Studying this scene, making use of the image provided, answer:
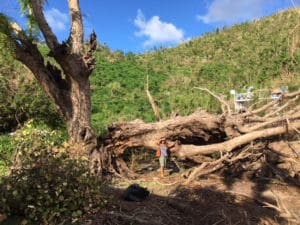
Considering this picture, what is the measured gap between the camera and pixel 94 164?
847cm

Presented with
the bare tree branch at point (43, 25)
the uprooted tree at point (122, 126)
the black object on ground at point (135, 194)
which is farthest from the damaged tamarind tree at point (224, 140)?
the bare tree branch at point (43, 25)

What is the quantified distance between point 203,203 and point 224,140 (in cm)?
247

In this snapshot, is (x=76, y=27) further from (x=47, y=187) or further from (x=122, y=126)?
(x=47, y=187)

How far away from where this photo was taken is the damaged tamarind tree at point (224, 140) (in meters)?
8.34

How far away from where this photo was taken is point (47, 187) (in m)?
5.45

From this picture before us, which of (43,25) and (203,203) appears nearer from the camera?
(203,203)

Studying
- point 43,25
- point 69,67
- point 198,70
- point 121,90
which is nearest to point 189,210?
point 69,67

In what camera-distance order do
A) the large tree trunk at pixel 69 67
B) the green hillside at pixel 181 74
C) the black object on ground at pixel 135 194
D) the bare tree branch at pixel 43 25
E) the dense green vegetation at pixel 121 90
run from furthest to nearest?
the green hillside at pixel 181 74 < the large tree trunk at pixel 69 67 < the bare tree branch at pixel 43 25 < the black object on ground at pixel 135 194 < the dense green vegetation at pixel 121 90

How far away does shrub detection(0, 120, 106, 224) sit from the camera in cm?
535

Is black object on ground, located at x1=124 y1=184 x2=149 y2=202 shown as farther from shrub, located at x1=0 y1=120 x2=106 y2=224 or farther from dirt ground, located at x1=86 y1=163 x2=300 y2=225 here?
shrub, located at x1=0 y1=120 x2=106 y2=224

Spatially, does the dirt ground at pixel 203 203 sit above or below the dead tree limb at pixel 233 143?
below

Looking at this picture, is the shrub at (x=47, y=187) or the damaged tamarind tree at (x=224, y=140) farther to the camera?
the damaged tamarind tree at (x=224, y=140)

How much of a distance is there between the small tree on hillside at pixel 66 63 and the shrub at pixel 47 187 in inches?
90.7

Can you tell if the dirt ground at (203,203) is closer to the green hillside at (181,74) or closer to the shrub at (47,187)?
the shrub at (47,187)
